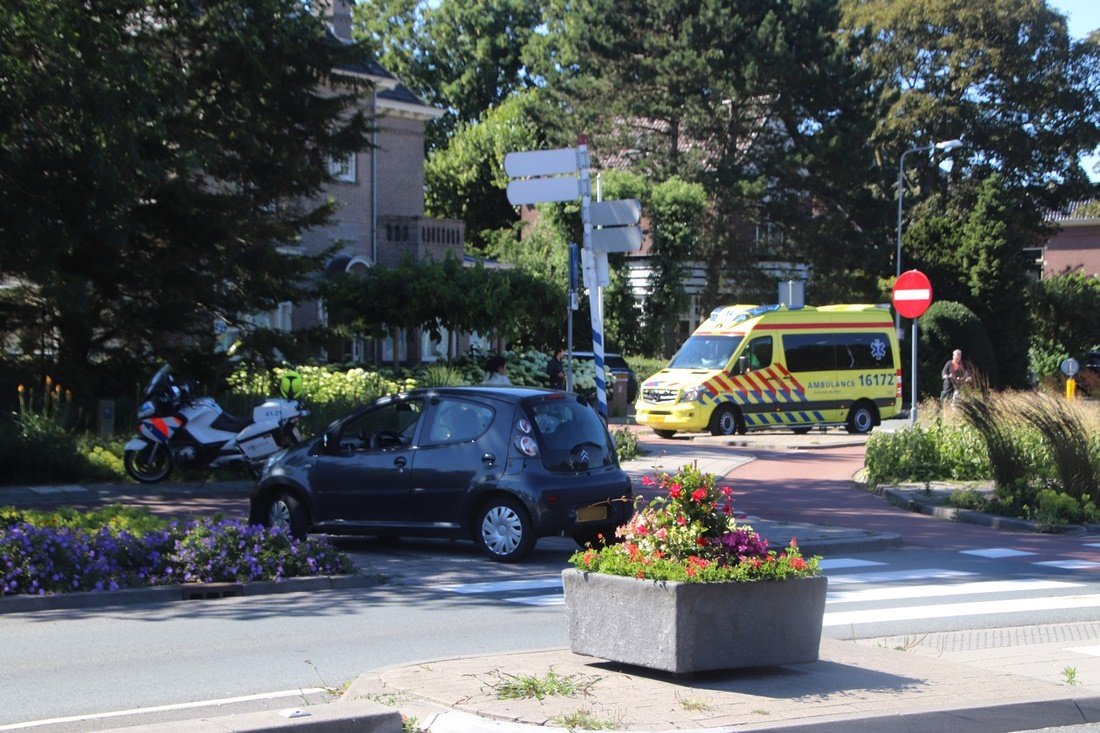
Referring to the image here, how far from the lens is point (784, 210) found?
1901 inches

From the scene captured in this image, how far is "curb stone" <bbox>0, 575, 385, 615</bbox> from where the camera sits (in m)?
9.91

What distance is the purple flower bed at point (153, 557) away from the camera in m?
10.2

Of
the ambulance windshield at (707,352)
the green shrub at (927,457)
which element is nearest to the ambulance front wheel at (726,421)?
the ambulance windshield at (707,352)

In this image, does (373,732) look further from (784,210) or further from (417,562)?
(784,210)

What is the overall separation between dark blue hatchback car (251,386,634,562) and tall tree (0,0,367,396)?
667 cm

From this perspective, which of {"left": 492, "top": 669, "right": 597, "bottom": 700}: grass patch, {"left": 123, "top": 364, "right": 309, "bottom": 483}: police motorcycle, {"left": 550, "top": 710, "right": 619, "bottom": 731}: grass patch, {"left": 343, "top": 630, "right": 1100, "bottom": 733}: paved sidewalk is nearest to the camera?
{"left": 550, "top": 710, "right": 619, "bottom": 731}: grass patch

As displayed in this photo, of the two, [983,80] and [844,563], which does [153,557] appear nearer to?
[844,563]

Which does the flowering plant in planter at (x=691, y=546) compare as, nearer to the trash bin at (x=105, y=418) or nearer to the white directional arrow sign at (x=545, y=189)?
the white directional arrow sign at (x=545, y=189)

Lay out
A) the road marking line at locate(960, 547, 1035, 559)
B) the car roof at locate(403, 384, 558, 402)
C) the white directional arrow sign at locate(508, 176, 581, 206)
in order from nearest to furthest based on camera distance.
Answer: the car roof at locate(403, 384, 558, 402) → the road marking line at locate(960, 547, 1035, 559) → the white directional arrow sign at locate(508, 176, 581, 206)

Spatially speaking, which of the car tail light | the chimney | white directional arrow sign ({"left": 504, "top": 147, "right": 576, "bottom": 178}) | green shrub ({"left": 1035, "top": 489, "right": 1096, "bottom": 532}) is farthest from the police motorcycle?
the chimney

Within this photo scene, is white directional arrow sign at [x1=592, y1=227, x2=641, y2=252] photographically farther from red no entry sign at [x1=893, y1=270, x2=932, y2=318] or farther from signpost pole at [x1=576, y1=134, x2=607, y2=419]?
red no entry sign at [x1=893, y1=270, x2=932, y2=318]

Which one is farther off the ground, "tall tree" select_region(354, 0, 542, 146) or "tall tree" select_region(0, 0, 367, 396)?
"tall tree" select_region(354, 0, 542, 146)

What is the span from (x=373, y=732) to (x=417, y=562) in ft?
21.7

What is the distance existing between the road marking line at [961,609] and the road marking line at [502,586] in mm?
2562
